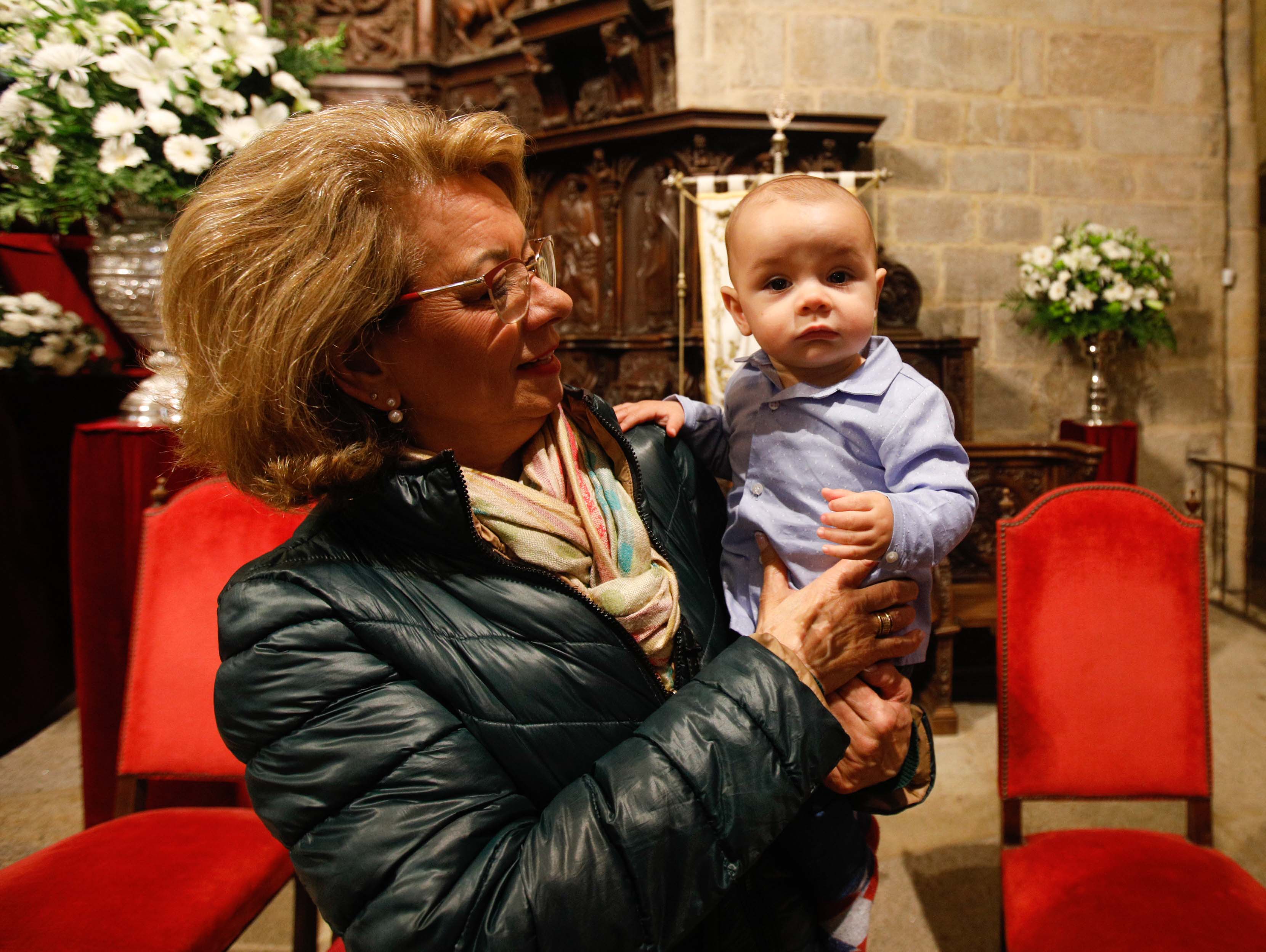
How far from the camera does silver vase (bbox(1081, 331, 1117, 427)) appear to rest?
13.3 ft

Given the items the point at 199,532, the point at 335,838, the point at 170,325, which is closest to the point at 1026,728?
the point at 335,838

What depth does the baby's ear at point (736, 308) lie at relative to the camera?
1.20m

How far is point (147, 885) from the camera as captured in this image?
53.8 inches

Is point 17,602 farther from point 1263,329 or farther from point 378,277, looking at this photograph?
point 1263,329

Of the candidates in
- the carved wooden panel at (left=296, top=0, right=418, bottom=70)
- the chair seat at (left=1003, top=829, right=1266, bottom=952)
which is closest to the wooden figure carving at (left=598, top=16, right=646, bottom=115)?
the carved wooden panel at (left=296, top=0, right=418, bottom=70)

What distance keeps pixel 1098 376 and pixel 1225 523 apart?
142 centimetres

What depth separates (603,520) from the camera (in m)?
1.03

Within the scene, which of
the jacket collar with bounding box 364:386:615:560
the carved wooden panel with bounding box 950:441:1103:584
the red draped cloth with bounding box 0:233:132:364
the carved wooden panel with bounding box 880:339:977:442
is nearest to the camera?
the jacket collar with bounding box 364:386:615:560

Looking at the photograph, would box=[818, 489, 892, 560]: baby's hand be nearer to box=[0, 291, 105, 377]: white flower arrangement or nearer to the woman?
the woman

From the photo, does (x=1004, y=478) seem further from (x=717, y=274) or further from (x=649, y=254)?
(x=649, y=254)

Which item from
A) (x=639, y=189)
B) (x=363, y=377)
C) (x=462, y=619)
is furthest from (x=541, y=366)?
(x=639, y=189)

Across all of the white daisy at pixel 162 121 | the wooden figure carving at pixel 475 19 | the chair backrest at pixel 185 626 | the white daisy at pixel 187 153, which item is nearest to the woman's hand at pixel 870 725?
the chair backrest at pixel 185 626

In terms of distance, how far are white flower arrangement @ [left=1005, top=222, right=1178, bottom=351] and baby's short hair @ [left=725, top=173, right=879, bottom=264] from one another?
3.47m

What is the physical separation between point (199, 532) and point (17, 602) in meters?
1.89
